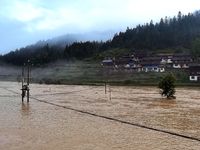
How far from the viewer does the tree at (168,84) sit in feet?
101

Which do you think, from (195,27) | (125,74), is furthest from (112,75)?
(195,27)

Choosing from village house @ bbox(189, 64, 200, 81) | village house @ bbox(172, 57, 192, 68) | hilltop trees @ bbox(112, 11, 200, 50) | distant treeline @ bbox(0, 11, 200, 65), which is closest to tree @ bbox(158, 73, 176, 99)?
village house @ bbox(189, 64, 200, 81)

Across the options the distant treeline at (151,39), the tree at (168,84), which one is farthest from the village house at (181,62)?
the tree at (168,84)

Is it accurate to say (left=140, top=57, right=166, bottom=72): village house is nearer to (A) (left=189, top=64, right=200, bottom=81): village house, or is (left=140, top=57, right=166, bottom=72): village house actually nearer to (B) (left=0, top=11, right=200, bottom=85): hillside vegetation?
(B) (left=0, top=11, right=200, bottom=85): hillside vegetation

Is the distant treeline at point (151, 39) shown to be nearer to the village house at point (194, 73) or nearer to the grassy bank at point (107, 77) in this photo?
the grassy bank at point (107, 77)

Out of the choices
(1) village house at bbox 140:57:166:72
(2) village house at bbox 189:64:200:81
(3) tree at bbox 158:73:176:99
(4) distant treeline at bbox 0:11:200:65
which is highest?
(4) distant treeline at bbox 0:11:200:65

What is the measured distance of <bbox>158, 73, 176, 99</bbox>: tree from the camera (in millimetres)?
30797

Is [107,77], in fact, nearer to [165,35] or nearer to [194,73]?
[194,73]

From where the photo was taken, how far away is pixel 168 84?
31.1 m

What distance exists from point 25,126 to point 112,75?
5831 centimetres

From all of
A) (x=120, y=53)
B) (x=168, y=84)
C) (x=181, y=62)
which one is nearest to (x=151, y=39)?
(x=120, y=53)

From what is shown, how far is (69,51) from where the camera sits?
13138 cm

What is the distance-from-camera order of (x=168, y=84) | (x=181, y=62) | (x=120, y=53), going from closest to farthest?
(x=168, y=84) → (x=181, y=62) → (x=120, y=53)

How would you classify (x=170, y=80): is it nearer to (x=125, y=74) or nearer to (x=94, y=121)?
(x=94, y=121)
